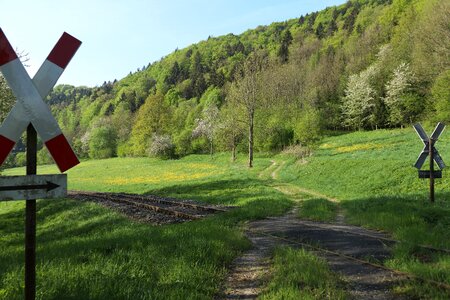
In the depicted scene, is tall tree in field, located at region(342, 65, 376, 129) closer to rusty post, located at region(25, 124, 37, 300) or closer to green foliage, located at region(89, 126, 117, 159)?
rusty post, located at region(25, 124, 37, 300)

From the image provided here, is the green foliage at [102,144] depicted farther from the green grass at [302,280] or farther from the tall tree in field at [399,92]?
the green grass at [302,280]

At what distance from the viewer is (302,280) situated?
5.73 m

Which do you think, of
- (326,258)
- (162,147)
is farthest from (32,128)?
(162,147)

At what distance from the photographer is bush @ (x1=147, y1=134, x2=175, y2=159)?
228 ft

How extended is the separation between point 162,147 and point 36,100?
6640cm

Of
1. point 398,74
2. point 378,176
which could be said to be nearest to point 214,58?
Result: point 398,74

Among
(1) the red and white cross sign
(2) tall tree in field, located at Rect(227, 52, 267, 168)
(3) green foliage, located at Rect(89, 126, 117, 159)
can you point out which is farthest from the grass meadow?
(3) green foliage, located at Rect(89, 126, 117, 159)

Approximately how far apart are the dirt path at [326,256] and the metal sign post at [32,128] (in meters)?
3.43

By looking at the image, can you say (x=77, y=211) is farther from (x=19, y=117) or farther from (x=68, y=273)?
(x=19, y=117)

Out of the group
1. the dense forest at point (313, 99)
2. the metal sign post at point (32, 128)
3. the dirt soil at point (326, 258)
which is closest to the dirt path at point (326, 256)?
the dirt soil at point (326, 258)

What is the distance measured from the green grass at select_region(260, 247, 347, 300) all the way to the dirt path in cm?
28

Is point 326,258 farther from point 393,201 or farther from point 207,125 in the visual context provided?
point 207,125

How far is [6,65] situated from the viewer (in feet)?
11.8

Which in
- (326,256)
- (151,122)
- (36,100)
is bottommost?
(326,256)
